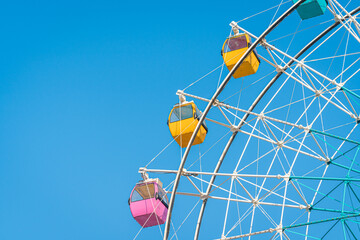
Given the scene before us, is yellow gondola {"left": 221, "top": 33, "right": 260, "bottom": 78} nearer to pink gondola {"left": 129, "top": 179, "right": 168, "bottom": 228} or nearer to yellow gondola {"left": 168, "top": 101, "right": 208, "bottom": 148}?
yellow gondola {"left": 168, "top": 101, "right": 208, "bottom": 148}

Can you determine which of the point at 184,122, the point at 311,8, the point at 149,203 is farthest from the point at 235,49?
the point at 149,203

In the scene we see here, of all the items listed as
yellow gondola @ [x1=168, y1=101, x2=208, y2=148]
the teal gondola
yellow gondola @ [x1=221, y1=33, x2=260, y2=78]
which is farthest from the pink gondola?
the teal gondola

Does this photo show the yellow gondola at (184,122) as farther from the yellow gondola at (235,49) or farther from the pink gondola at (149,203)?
the yellow gondola at (235,49)

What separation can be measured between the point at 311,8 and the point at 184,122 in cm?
579

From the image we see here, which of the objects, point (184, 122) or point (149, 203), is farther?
point (184, 122)

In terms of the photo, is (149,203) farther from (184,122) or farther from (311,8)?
(311,8)

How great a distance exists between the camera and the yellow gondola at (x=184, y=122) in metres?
24.9

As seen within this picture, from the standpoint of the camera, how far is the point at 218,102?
79.6ft

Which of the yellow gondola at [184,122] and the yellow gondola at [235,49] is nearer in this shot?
the yellow gondola at [184,122]

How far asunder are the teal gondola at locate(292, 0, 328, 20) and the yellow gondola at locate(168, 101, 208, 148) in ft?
16.0

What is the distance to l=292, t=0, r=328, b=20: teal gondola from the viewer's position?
22969 mm

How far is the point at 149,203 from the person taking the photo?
982 inches

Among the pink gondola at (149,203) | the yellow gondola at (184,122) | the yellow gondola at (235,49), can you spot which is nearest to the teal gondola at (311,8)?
the yellow gondola at (235,49)

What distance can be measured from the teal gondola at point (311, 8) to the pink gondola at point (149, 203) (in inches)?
296
